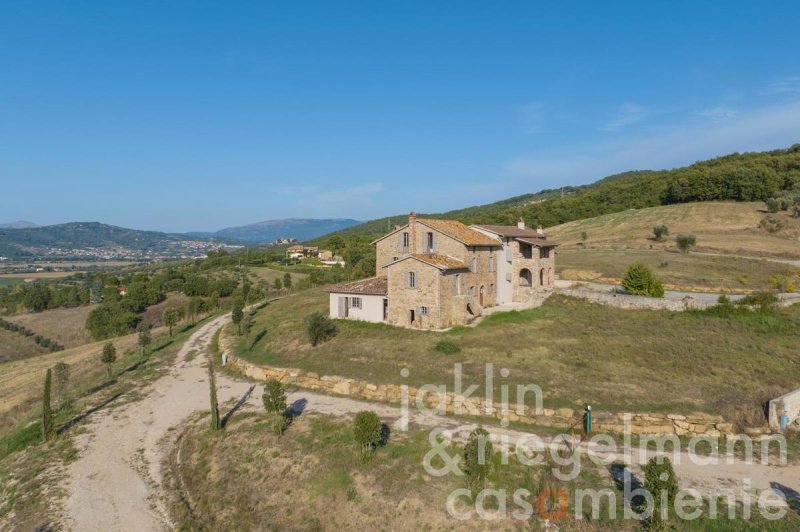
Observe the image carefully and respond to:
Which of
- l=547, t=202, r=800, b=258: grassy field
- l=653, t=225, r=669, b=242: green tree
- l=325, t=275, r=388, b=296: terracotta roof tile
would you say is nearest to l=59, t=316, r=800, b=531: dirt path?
l=325, t=275, r=388, b=296: terracotta roof tile

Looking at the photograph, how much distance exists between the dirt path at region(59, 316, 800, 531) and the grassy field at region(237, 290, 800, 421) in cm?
297

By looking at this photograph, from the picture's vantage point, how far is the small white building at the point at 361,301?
116 ft

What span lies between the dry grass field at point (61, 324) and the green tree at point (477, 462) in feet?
225

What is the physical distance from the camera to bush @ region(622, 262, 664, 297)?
3656cm

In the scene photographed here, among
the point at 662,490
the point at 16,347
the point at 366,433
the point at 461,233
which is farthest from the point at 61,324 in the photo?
the point at 662,490

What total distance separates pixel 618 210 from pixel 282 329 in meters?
102

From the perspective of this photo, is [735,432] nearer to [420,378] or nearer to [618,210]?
[420,378]

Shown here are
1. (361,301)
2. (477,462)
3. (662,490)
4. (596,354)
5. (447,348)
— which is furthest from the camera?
(361,301)

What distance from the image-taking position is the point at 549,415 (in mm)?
19688

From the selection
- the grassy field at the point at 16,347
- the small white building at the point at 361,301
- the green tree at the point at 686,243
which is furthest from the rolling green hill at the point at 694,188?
the grassy field at the point at 16,347

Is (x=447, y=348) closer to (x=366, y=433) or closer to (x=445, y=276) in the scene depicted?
(x=445, y=276)

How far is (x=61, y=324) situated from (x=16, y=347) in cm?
1131

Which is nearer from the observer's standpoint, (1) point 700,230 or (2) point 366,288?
A: (2) point 366,288

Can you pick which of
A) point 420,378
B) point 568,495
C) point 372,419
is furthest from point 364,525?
point 420,378
